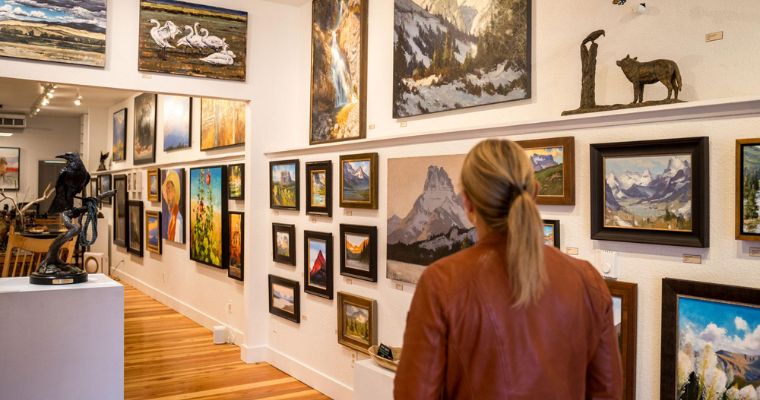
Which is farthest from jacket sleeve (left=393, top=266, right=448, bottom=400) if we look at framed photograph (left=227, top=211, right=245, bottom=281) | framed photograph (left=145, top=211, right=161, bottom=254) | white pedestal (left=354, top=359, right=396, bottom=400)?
framed photograph (left=145, top=211, right=161, bottom=254)

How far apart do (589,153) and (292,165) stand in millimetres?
3536

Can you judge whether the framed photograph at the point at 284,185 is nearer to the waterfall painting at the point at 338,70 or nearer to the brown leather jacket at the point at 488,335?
the waterfall painting at the point at 338,70

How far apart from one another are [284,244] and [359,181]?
1.58m

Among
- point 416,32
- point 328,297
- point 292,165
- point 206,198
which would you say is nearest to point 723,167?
point 416,32

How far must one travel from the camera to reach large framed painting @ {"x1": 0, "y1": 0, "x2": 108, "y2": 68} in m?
5.38

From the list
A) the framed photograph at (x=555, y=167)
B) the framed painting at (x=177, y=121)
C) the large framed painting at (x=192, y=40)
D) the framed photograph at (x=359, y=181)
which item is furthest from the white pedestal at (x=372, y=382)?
the framed painting at (x=177, y=121)

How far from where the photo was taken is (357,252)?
5336 millimetres

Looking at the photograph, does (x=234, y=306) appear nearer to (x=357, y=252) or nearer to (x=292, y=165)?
(x=292, y=165)

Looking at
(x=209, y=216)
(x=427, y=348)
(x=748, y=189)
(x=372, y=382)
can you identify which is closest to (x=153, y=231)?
(x=209, y=216)

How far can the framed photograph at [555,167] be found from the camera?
139 inches

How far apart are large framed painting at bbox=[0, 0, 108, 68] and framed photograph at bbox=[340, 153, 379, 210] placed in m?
2.46

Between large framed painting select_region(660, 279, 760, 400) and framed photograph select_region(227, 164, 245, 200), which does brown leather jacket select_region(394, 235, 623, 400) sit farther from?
framed photograph select_region(227, 164, 245, 200)

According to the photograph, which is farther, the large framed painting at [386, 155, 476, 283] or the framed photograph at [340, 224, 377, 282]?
the framed photograph at [340, 224, 377, 282]

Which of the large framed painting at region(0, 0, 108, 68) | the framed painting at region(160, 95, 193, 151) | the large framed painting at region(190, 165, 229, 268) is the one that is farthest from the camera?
the framed painting at region(160, 95, 193, 151)
